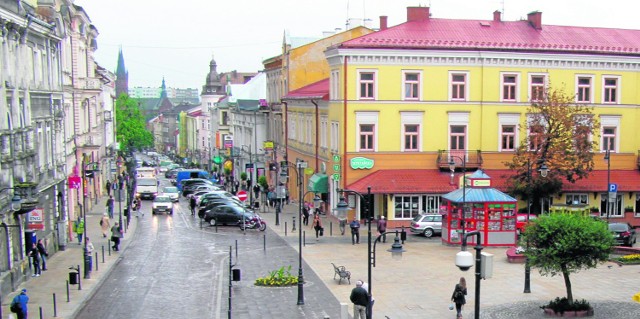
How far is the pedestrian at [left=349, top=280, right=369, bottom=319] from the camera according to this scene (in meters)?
23.0

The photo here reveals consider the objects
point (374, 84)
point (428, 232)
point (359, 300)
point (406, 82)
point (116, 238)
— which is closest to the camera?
point (359, 300)

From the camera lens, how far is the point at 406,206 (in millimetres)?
47438

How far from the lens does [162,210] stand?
56.7 meters

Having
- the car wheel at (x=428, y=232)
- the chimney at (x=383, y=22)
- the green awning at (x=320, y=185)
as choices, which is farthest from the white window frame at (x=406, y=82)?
the car wheel at (x=428, y=232)

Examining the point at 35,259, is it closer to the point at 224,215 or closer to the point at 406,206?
the point at 224,215

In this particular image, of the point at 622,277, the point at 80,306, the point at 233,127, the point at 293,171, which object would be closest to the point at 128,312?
the point at 80,306

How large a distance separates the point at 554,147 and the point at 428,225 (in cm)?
910

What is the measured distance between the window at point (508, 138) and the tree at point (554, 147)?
8.43 ft

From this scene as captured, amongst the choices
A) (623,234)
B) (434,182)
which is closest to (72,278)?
(434,182)

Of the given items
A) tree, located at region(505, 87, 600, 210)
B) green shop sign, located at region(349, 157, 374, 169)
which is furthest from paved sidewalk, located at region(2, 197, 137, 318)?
tree, located at region(505, 87, 600, 210)

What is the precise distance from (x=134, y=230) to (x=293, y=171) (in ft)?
67.9

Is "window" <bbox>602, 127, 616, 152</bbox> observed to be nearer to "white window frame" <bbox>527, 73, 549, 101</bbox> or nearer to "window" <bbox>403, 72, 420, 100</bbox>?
"white window frame" <bbox>527, 73, 549, 101</bbox>

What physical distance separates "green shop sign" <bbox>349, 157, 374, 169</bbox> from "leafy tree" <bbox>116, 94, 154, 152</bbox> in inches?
2845

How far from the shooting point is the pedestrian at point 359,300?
23016mm
